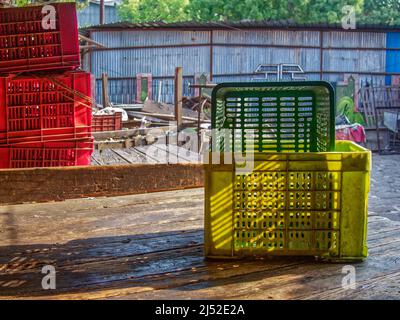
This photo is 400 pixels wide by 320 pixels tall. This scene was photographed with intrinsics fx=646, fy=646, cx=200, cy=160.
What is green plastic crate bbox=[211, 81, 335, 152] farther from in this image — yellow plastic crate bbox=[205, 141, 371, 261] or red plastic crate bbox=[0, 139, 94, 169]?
red plastic crate bbox=[0, 139, 94, 169]

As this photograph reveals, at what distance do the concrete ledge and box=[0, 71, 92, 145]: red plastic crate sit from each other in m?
1.34

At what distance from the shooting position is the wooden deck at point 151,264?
3.23 metres

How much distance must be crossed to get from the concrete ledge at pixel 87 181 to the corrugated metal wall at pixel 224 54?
64.4 ft

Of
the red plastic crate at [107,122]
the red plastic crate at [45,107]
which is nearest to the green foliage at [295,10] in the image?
the red plastic crate at [107,122]

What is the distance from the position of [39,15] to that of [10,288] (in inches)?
189

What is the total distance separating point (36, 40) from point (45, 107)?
784 mm

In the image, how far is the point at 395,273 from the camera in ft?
11.8

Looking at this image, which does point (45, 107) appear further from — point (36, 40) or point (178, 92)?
point (178, 92)

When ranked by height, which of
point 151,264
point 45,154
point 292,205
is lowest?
point 151,264

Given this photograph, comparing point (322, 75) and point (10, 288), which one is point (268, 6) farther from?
point (10, 288)

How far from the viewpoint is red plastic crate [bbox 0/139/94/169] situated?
296 inches

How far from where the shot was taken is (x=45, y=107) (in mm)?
7570

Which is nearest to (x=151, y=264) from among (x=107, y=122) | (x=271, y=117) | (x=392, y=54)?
(x=271, y=117)
